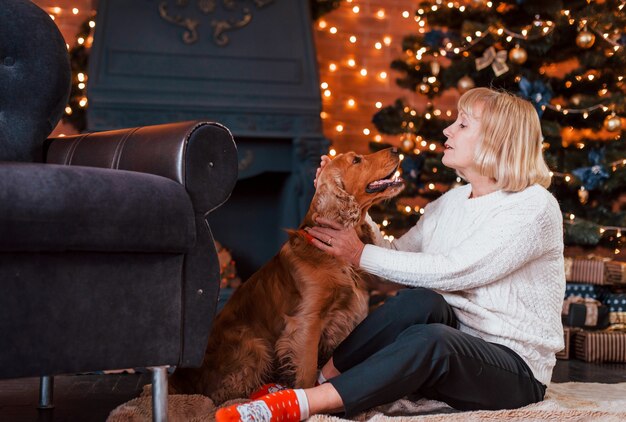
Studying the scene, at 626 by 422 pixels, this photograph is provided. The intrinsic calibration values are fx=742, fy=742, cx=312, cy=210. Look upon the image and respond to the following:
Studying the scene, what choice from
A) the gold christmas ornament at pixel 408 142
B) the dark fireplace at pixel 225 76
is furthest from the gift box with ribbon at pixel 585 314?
the dark fireplace at pixel 225 76

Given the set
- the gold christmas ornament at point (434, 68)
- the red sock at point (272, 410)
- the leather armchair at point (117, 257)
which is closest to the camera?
the leather armchair at point (117, 257)

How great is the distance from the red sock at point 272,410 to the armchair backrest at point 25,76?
33.7 inches

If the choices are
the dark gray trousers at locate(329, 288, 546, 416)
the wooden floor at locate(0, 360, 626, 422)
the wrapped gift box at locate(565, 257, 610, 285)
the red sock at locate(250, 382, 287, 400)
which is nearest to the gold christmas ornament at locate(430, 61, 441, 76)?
the wrapped gift box at locate(565, 257, 610, 285)

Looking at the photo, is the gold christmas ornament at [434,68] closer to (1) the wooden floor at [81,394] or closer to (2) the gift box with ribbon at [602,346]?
(2) the gift box with ribbon at [602,346]

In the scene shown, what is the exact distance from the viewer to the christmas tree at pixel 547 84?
3.39 m

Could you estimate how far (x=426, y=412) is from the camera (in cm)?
191

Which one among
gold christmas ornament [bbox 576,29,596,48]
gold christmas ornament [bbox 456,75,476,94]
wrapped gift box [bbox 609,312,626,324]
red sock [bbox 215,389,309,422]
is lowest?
wrapped gift box [bbox 609,312,626,324]

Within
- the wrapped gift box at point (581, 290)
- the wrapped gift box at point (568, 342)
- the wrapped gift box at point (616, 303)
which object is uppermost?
the wrapped gift box at point (581, 290)

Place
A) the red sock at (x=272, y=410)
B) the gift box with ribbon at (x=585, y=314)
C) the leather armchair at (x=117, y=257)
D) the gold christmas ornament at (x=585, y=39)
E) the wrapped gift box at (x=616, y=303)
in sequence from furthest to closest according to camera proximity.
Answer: the gold christmas ornament at (x=585, y=39) → the wrapped gift box at (x=616, y=303) → the gift box with ribbon at (x=585, y=314) → the red sock at (x=272, y=410) → the leather armchair at (x=117, y=257)

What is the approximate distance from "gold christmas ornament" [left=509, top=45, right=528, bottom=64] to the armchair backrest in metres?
2.25

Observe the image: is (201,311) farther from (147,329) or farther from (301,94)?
(301,94)

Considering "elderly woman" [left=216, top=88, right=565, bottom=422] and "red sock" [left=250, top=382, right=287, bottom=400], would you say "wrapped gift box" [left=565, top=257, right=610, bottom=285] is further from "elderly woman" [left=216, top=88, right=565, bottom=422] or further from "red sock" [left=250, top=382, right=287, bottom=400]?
"red sock" [left=250, top=382, right=287, bottom=400]

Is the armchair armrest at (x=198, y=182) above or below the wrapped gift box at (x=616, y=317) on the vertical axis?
above

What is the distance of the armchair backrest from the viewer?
183cm
